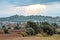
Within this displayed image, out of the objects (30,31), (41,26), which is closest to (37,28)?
(41,26)

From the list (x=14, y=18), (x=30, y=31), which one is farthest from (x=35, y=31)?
(x=14, y=18)

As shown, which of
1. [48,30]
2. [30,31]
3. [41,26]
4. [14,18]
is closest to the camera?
[30,31]

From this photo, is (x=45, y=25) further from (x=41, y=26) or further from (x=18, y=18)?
(x=18, y=18)

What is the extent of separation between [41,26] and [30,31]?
9744 millimetres

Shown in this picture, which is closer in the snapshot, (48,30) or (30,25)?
(48,30)

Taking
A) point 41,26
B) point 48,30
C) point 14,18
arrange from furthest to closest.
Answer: point 14,18
point 41,26
point 48,30

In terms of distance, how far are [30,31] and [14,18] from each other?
272 feet

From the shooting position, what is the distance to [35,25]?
208 feet

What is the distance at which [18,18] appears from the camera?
138 metres

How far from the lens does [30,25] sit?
65062 mm

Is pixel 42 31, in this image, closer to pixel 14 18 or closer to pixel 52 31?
pixel 52 31

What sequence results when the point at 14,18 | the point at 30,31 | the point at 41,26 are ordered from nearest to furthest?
the point at 30,31 < the point at 41,26 < the point at 14,18

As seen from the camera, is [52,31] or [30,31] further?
[52,31]

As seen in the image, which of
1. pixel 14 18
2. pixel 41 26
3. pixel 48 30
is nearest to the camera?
pixel 48 30
